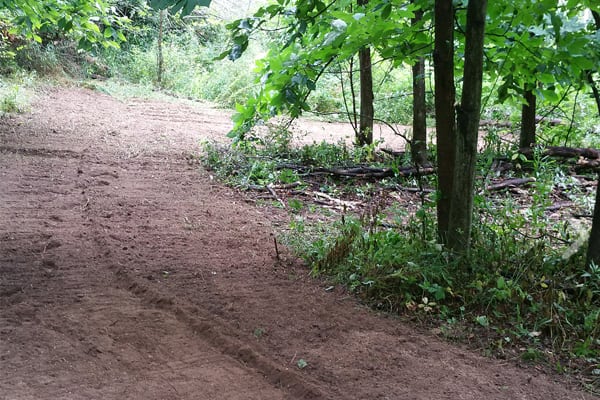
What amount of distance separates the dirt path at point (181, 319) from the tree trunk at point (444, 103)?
4.20 feet

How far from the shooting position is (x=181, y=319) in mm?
3998

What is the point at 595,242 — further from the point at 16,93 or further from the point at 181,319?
the point at 16,93

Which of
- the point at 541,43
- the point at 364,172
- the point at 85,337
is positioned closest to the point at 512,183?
the point at 364,172

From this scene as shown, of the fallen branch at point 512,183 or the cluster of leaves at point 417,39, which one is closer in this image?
the cluster of leaves at point 417,39

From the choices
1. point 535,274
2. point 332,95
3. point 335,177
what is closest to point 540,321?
point 535,274

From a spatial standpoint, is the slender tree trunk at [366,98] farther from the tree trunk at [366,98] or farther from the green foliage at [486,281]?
the green foliage at [486,281]

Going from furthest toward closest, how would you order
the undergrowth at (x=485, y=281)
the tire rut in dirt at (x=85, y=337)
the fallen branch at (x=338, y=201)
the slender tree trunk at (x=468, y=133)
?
the fallen branch at (x=338, y=201)
the slender tree trunk at (x=468, y=133)
the undergrowth at (x=485, y=281)
the tire rut in dirt at (x=85, y=337)

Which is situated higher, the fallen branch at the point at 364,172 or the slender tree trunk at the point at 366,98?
the slender tree trunk at the point at 366,98

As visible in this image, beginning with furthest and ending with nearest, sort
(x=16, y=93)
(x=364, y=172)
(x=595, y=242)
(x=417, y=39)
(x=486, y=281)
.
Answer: (x=16, y=93) < (x=364, y=172) < (x=417, y=39) < (x=595, y=242) < (x=486, y=281)

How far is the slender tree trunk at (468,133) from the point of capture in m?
4.09

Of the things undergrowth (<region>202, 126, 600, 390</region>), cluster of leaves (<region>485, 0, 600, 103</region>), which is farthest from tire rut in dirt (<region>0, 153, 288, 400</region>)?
cluster of leaves (<region>485, 0, 600, 103</region>)

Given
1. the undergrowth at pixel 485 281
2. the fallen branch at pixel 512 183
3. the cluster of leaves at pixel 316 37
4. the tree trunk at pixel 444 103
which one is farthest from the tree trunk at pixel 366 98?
the tree trunk at pixel 444 103

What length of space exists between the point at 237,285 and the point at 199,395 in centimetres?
163

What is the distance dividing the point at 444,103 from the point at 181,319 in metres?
2.80
